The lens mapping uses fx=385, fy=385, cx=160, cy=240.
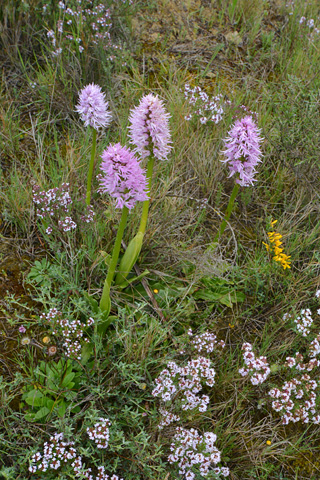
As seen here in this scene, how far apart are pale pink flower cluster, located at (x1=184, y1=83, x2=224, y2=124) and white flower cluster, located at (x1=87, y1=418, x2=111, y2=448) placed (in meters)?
2.26

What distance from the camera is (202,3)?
445cm

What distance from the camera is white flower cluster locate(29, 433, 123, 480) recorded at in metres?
1.63

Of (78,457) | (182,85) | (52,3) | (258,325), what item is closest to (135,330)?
(78,457)

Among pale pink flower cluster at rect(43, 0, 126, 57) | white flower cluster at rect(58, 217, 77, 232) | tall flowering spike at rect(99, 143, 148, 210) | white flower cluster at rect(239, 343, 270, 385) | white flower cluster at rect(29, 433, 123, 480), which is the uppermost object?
pale pink flower cluster at rect(43, 0, 126, 57)

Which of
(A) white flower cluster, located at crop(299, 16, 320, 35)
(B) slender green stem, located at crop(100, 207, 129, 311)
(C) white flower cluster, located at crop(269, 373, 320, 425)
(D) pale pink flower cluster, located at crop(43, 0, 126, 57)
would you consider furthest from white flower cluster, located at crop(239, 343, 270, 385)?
(A) white flower cluster, located at crop(299, 16, 320, 35)

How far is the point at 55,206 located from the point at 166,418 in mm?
1325

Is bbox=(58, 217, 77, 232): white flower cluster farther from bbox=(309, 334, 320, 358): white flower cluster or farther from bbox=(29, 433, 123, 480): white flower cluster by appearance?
bbox=(309, 334, 320, 358): white flower cluster

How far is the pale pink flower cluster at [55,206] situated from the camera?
88.7 inches

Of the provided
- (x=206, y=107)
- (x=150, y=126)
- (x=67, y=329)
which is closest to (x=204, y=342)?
(x=67, y=329)

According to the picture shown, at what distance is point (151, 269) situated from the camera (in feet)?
7.87

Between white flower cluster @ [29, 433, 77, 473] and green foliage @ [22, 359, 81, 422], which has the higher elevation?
green foliage @ [22, 359, 81, 422]

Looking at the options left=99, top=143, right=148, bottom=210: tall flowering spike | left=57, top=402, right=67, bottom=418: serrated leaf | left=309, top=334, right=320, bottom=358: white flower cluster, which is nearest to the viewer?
left=99, top=143, right=148, bottom=210: tall flowering spike

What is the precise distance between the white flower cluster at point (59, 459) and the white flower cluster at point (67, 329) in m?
0.36

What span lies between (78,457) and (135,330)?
2.17 ft
